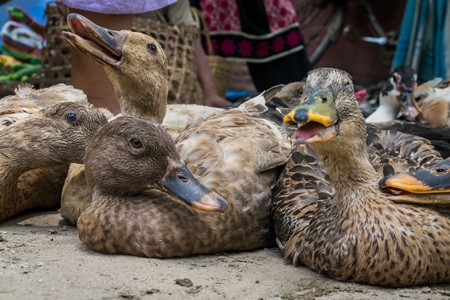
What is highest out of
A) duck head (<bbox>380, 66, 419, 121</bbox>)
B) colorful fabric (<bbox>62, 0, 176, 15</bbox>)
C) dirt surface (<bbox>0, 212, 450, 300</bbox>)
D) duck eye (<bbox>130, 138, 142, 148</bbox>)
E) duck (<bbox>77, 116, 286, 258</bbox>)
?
colorful fabric (<bbox>62, 0, 176, 15</bbox>)

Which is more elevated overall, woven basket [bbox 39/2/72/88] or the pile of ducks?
woven basket [bbox 39/2/72/88]

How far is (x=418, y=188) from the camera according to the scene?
10.3 ft

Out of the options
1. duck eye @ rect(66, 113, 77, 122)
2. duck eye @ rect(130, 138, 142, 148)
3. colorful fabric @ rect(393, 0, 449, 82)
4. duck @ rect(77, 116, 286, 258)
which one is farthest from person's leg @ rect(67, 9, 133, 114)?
colorful fabric @ rect(393, 0, 449, 82)

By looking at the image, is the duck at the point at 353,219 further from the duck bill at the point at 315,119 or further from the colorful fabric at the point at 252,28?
the colorful fabric at the point at 252,28

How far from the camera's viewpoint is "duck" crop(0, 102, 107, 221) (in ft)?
12.8

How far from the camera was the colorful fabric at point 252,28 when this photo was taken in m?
7.35

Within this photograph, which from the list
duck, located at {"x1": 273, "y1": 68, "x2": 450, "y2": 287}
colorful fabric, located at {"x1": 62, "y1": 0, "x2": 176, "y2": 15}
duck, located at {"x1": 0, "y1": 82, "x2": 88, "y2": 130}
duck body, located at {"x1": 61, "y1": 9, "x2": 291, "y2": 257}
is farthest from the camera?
colorful fabric, located at {"x1": 62, "y1": 0, "x2": 176, "y2": 15}

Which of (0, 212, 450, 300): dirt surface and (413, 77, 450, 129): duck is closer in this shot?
(0, 212, 450, 300): dirt surface

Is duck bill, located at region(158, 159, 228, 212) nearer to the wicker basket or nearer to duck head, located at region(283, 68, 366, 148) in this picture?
duck head, located at region(283, 68, 366, 148)

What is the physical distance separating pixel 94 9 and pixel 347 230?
8.40 ft

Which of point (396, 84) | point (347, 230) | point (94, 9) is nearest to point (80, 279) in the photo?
point (347, 230)

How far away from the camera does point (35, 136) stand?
3.91 m

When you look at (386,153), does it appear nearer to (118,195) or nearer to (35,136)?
(118,195)

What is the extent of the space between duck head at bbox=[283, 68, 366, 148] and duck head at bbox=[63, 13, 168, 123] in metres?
1.15
